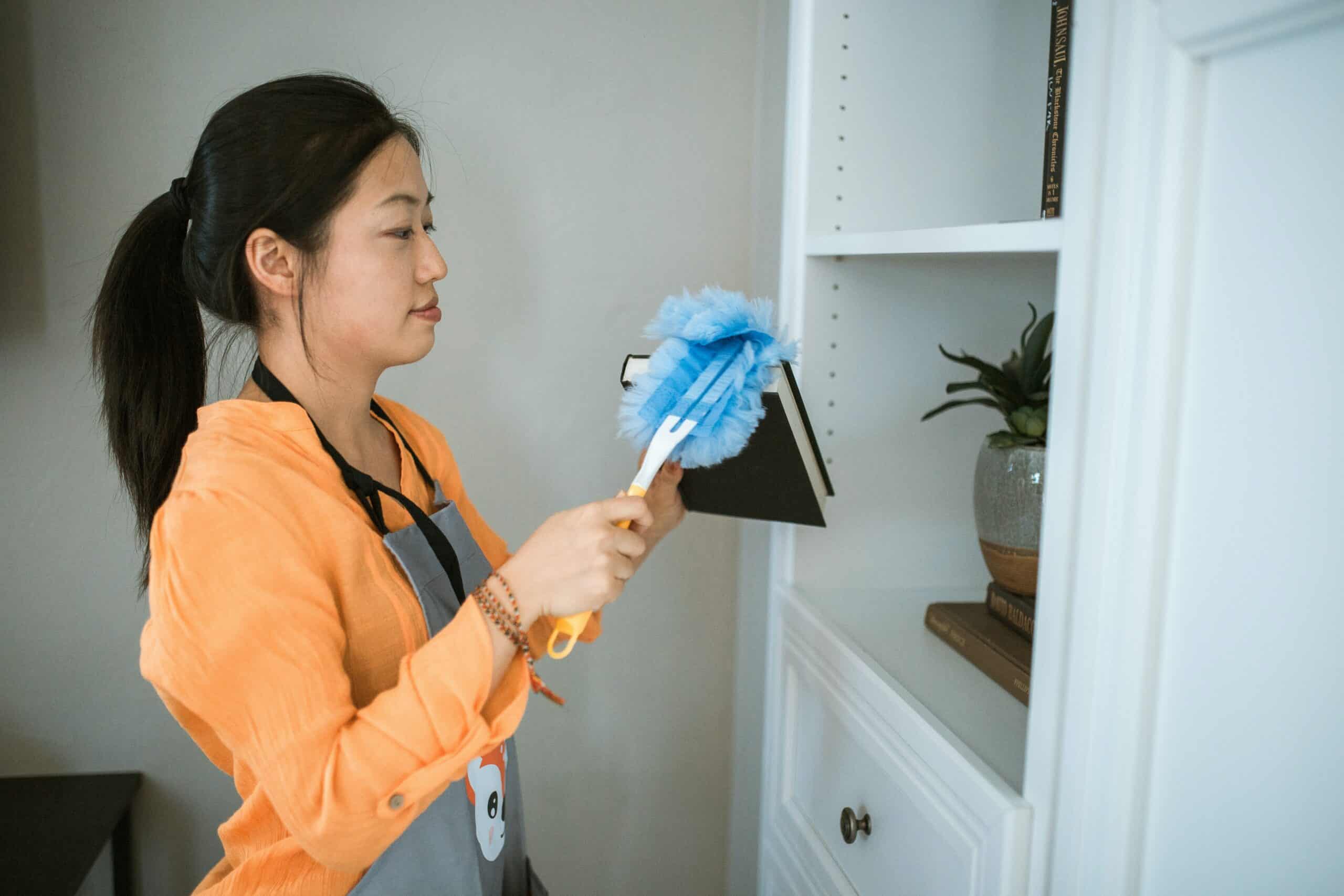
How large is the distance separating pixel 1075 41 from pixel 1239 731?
0.45 m

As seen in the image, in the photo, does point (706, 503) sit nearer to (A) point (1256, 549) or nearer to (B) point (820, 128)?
(B) point (820, 128)

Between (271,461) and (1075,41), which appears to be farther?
(271,461)

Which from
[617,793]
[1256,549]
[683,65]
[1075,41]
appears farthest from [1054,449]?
[617,793]

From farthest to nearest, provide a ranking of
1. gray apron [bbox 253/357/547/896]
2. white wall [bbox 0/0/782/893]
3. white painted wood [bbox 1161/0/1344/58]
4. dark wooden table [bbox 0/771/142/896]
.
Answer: white wall [bbox 0/0/782/893], dark wooden table [bbox 0/771/142/896], gray apron [bbox 253/357/547/896], white painted wood [bbox 1161/0/1344/58]

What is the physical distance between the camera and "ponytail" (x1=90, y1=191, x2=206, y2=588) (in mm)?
966

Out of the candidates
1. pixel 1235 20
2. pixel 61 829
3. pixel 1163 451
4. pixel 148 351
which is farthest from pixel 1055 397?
pixel 61 829

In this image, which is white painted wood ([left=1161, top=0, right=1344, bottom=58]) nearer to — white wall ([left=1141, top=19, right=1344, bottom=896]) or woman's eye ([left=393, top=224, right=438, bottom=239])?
white wall ([left=1141, top=19, right=1344, bottom=896])

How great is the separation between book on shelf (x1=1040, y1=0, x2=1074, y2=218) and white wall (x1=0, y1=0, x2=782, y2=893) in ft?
2.19

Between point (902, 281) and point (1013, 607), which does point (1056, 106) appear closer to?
point (902, 281)

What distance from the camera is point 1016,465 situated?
98cm

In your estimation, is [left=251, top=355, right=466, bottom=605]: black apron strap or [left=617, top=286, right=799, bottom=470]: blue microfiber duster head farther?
[left=251, top=355, right=466, bottom=605]: black apron strap

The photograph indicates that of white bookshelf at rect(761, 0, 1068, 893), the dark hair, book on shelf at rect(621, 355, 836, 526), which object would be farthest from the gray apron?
white bookshelf at rect(761, 0, 1068, 893)

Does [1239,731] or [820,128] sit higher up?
[820,128]

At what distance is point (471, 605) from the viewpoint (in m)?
0.80
